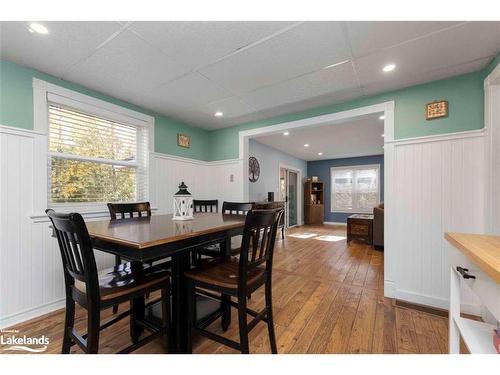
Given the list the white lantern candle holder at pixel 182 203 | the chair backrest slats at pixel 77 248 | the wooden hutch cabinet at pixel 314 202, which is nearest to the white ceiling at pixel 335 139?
the wooden hutch cabinet at pixel 314 202

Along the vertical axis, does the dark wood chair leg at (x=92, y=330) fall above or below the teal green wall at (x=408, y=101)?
below

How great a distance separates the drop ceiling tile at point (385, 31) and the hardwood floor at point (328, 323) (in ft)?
7.09

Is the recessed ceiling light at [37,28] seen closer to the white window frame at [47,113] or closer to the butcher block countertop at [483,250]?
the white window frame at [47,113]

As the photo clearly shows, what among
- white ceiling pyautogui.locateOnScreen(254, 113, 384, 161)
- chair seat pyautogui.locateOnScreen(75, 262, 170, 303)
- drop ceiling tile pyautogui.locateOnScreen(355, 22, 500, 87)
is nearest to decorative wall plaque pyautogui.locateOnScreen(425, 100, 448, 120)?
drop ceiling tile pyautogui.locateOnScreen(355, 22, 500, 87)

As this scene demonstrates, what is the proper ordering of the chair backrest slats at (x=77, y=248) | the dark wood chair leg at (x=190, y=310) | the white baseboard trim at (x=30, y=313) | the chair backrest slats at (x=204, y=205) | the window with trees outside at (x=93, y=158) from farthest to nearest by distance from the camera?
the chair backrest slats at (x=204, y=205)
the window with trees outside at (x=93, y=158)
the white baseboard trim at (x=30, y=313)
the dark wood chair leg at (x=190, y=310)
the chair backrest slats at (x=77, y=248)

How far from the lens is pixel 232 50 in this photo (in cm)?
163

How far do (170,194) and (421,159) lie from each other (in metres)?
3.10

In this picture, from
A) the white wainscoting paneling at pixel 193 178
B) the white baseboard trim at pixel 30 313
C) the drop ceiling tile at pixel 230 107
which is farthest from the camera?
the white wainscoting paneling at pixel 193 178

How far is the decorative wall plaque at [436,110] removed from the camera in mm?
2004

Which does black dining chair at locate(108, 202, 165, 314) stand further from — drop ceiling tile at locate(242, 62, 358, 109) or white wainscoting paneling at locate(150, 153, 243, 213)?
drop ceiling tile at locate(242, 62, 358, 109)
